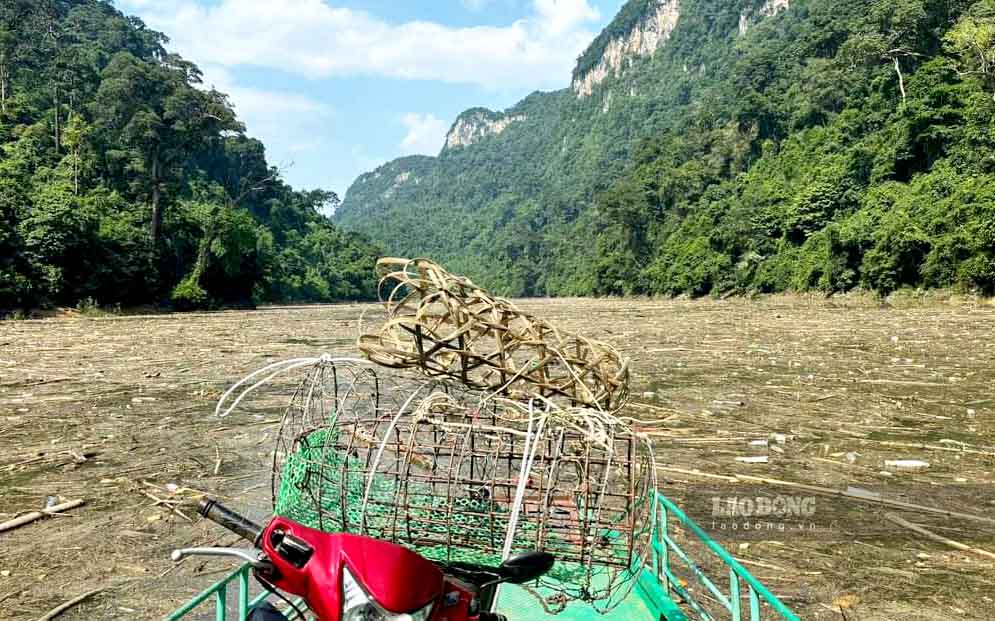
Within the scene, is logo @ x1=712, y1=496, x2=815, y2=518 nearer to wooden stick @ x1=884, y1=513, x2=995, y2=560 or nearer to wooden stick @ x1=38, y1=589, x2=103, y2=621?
wooden stick @ x1=884, y1=513, x2=995, y2=560

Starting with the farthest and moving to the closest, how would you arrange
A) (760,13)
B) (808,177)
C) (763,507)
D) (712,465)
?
(760,13), (808,177), (712,465), (763,507)

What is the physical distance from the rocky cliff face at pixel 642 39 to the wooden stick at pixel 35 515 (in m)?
173

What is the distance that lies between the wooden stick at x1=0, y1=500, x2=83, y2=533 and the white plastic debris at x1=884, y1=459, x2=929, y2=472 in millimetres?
7082

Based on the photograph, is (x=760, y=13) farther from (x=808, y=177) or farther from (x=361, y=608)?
(x=361, y=608)

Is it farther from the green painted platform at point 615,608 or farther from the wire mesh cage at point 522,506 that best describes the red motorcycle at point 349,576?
the green painted platform at point 615,608

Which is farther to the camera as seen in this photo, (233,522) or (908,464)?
(908,464)

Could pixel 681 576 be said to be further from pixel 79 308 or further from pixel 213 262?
pixel 213 262

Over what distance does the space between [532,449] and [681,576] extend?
2499 millimetres

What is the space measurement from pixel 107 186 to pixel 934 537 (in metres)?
47.6

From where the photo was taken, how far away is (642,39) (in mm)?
174125

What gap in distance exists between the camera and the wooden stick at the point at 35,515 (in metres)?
5.15

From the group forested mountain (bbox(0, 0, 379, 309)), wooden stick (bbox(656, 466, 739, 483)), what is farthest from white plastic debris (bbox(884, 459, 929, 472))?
forested mountain (bbox(0, 0, 379, 309))

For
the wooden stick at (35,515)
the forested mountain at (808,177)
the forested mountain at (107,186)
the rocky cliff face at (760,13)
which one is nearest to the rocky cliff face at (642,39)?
the rocky cliff face at (760,13)

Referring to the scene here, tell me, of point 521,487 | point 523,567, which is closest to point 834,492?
point 521,487
